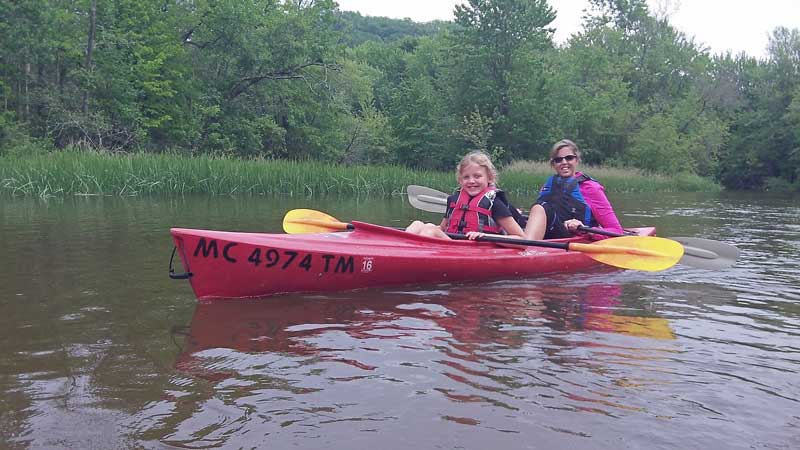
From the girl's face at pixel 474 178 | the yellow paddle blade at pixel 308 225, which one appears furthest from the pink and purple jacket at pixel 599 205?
the yellow paddle blade at pixel 308 225

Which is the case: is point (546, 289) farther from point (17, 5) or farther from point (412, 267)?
point (17, 5)

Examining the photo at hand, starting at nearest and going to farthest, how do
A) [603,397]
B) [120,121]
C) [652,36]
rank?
[603,397]
[120,121]
[652,36]

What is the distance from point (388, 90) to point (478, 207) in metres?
44.3

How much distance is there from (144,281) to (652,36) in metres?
45.1

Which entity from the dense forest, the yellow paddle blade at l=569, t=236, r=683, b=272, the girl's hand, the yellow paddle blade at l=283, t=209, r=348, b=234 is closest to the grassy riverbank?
the dense forest

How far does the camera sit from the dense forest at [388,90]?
22.1 m

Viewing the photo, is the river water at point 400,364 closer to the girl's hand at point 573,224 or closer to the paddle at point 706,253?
the paddle at point 706,253

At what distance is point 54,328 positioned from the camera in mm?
3414

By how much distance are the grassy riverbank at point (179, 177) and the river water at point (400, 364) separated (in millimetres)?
7934

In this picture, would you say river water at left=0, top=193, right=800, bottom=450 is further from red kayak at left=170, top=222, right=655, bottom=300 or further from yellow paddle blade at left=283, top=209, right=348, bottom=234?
yellow paddle blade at left=283, top=209, right=348, bottom=234

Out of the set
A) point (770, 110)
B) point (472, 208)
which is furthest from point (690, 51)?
point (472, 208)

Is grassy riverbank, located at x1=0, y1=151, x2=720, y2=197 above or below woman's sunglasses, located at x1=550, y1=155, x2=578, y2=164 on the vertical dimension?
below

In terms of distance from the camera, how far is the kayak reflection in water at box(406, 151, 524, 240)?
522 centimetres

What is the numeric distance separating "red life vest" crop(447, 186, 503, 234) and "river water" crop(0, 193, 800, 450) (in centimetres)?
55
